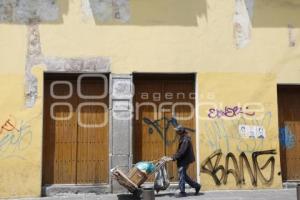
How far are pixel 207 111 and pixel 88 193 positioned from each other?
386 cm

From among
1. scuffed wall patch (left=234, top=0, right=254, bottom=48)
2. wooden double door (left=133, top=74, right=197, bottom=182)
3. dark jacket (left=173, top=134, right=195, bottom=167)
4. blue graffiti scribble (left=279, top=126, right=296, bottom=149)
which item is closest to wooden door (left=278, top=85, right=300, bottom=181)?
blue graffiti scribble (left=279, top=126, right=296, bottom=149)

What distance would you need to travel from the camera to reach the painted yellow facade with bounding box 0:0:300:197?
12.7 m

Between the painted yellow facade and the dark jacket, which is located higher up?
the painted yellow facade

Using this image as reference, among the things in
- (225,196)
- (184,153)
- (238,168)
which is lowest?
(225,196)

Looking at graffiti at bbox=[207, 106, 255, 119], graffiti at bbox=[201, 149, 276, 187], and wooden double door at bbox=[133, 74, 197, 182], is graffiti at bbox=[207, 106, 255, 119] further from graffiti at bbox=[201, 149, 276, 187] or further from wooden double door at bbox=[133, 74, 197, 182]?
graffiti at bbox=[201, 149, 276, 187]

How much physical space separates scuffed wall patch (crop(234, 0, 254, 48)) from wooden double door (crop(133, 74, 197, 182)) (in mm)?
1681

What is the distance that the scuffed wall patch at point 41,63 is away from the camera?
41.7ft

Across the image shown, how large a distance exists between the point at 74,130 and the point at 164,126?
96.4 inches

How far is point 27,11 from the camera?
42.3ft

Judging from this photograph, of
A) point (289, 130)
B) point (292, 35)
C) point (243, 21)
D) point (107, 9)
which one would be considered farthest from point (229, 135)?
point (107, 9)

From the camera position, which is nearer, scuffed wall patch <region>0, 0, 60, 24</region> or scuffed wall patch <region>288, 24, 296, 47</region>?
scuffed wall patch <region>0, 0, 60, 24</region>

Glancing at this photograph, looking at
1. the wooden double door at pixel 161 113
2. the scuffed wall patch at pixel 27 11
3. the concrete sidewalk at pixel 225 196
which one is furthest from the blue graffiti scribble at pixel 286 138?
the scuffed wall patch at pixel 27 11

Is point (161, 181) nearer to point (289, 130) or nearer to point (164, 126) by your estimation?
point (164, 126)

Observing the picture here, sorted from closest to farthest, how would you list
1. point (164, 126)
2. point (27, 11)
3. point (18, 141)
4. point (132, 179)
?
1. point (132, 179)
2. point (18, 141)
3. point (27, 11)
4. point (164, 126)
